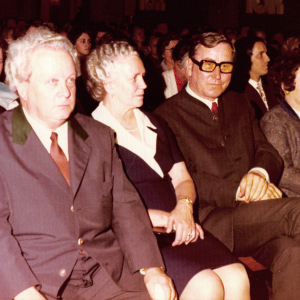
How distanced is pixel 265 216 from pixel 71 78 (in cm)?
119

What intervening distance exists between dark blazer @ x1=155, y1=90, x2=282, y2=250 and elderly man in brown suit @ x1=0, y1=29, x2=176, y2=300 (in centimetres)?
68

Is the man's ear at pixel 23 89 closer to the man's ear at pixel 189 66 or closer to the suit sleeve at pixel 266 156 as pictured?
the man's ear at pixel 189 66

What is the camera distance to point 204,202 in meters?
2.40

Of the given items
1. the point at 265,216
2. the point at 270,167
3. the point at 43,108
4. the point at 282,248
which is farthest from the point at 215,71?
the point at 43,108

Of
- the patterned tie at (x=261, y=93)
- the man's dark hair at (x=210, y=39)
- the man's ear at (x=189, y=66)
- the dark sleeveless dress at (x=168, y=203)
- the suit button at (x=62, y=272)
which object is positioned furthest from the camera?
the patterned tie at (x=261, y=93)

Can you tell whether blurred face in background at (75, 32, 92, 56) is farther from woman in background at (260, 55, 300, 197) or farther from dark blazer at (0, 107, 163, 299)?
dark blazer at (0, 107, 163, 299)

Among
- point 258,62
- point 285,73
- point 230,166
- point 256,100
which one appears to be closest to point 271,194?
point 230,166

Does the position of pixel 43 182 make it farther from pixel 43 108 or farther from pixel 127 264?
pixel 127 264

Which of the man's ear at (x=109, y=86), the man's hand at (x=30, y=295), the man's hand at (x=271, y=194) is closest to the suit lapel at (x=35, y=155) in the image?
the man's hand at (x=30, y=295)

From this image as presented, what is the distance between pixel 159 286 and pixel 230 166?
1077mm

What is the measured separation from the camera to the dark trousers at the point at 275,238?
1967 millimetres

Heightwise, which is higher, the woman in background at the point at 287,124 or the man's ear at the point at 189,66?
the man's ear at the point at 189,66

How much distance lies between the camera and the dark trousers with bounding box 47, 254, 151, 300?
1609mm

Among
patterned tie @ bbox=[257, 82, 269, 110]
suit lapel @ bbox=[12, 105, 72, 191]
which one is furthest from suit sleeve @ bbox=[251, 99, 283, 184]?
patterned tie @ bbox=[257, 82, 269, 110]
